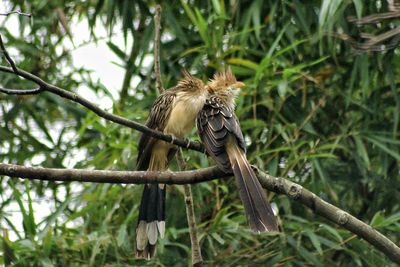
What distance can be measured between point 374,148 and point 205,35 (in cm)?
148

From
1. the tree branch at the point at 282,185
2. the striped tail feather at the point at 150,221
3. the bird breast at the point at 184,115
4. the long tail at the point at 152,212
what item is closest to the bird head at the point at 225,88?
the bird breast at the point at 184,115

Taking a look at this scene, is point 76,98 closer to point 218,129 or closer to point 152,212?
point 218,129

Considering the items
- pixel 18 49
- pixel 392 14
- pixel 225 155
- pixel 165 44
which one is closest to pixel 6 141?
pixel 18 49

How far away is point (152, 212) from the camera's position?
5148mm

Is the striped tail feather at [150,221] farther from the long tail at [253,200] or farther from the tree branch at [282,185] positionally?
the tree branch at [282,185]

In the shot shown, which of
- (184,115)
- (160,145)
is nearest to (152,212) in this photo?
(160,145)

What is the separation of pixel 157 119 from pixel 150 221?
1.86ft

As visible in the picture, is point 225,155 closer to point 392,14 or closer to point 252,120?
point 392,14

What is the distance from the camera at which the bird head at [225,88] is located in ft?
16.7

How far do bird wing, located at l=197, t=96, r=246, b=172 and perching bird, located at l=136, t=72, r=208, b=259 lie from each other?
133 millimetres

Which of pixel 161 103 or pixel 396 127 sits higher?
pixel 161 103

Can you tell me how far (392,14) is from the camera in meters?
3.25

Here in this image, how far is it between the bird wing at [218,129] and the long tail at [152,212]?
0.50 metres

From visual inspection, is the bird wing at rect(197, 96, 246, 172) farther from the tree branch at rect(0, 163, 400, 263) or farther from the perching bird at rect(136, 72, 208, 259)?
the tree branch at rect(0, 163, 400, 263)
